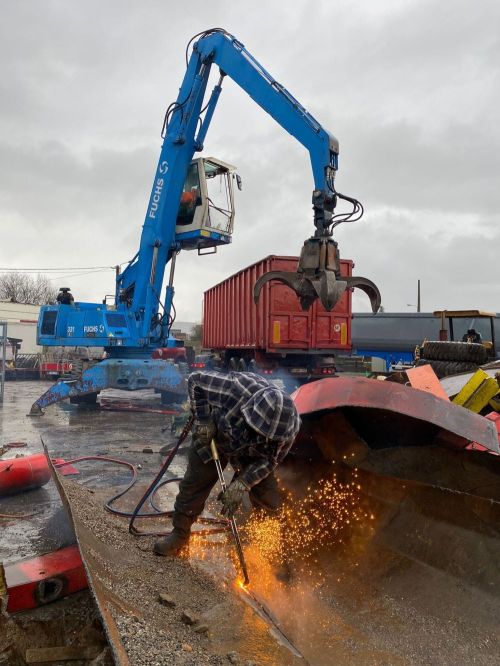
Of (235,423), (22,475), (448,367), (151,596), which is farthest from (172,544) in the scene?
(448,367)

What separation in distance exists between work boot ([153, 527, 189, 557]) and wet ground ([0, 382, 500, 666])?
9cm

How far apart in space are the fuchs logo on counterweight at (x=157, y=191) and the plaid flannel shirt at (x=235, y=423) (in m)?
7.84

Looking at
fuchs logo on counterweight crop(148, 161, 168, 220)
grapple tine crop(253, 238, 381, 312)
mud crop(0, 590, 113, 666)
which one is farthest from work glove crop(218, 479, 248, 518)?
fuchs logo on counterweight crop(148, 161, 168, 220)

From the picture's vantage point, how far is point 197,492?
3.46 m

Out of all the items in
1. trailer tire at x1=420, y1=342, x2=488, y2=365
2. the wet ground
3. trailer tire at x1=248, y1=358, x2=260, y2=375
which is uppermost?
trailer tire at x1=420, y1=342, x2=488, y2=365

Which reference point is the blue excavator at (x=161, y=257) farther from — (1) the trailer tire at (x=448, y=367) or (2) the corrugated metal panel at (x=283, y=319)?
(1) the trailer tire at (x=448, y=367)

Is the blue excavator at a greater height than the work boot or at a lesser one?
greater

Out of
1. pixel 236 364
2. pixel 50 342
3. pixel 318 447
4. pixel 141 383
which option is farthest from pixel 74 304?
pixel 318 447

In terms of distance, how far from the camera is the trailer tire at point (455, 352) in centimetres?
587

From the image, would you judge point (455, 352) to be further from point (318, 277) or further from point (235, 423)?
point (235, 423)

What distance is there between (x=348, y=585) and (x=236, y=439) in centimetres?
110

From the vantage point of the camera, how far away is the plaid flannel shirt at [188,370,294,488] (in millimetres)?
3135

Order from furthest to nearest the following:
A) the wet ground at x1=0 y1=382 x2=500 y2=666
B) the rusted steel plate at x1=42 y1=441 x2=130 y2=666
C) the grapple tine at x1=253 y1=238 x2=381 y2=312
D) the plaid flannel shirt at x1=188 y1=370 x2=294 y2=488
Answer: the grapple tine at x1=253 y1=238 x2=381 y2=312
the plaid flannel shirt at x1=188 y1=370 x2=294 y2=488
the wet ground at x1=0 y1=382 x2=500 y2=666
the rusted steel plate at x1=42 y1=441 x2=130 y2=666

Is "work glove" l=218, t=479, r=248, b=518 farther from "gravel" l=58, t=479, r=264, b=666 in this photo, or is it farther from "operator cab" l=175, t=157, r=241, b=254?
"operator cab" l=175, t=157, r=241, b=254
